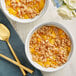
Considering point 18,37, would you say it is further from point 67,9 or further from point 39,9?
point 67,9

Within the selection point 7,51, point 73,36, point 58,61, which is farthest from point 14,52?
point 73,36

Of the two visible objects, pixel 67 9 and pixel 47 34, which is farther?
pixel 47 34

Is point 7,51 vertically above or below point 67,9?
below

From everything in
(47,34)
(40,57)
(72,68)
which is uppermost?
(47,34)

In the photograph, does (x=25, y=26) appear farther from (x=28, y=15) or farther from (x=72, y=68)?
(x=72, y=68)

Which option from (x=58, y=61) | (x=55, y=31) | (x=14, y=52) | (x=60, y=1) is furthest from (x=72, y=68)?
(x=60, y=1)

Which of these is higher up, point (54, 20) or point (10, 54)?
point (54, 20)
